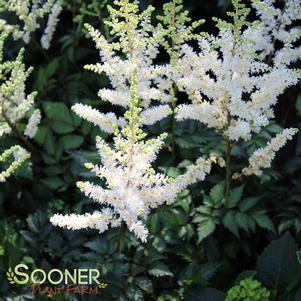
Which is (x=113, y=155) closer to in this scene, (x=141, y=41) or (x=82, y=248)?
(x=141, y=41)

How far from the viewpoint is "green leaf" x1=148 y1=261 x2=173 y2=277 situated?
10.1 feet

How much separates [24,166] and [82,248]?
0.72 m

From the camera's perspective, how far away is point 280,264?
3268 mm

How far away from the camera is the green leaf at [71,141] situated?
3807 millimetres

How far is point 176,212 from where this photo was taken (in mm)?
3387

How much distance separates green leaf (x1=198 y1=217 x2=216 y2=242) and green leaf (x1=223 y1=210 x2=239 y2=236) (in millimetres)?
80

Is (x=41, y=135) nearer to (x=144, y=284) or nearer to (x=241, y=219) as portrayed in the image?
(x=144, y=284)

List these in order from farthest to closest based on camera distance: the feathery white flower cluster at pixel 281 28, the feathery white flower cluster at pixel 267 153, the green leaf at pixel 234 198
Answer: the green leaf at pixel 234 198 < the feathery white flower cluster at pixel 281 28 < the feathery white flower cluster at pixel 267 153

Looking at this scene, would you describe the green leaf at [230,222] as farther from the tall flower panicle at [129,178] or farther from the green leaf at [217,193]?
the tall flower panicle at [129,178]

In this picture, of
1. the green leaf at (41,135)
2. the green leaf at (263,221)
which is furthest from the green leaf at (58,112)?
the green leaf at (263,221)

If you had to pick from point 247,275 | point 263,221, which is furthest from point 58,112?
point 247,275

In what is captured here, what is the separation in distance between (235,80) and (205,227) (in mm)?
952

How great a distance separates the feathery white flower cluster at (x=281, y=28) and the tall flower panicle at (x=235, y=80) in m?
0.15

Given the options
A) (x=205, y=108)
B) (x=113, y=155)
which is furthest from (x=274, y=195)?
(x=113, y=155)
